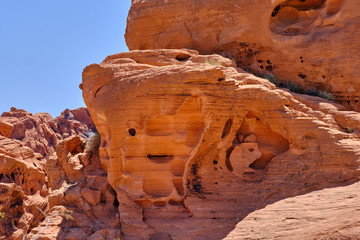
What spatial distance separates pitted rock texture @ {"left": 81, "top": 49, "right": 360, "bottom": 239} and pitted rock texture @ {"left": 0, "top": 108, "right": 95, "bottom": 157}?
89.6 feet

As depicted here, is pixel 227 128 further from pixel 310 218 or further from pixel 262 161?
pixel 310 218

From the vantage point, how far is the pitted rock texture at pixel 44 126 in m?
37.4

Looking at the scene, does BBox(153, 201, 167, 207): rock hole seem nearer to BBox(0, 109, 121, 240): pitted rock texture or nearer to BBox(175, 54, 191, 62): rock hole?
BBox(0, 109, 121, 240): pitted rock texture

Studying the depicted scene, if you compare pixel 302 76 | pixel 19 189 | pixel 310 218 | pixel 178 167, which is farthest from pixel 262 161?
pixel 19 189

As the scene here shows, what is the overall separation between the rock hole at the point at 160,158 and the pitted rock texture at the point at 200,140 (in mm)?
33

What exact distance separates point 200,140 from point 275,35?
6027 mm

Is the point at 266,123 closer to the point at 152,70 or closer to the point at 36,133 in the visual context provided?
the point at 152,70

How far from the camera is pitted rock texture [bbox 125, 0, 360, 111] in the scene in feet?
38.1

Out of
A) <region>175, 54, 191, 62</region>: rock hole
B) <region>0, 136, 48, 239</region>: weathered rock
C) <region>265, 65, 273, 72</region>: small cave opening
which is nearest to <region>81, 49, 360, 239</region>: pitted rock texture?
<region>175, 54, 191, 62</region>: rock hole

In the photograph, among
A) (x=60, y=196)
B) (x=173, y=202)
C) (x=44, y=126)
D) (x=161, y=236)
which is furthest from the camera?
(x=44, y=126)

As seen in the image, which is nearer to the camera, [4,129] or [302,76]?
[302,76]

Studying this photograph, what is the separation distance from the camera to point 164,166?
9.22 metres

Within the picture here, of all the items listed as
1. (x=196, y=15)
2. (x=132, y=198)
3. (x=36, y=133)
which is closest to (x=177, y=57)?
(x=196, y=15)

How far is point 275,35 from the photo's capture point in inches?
479
